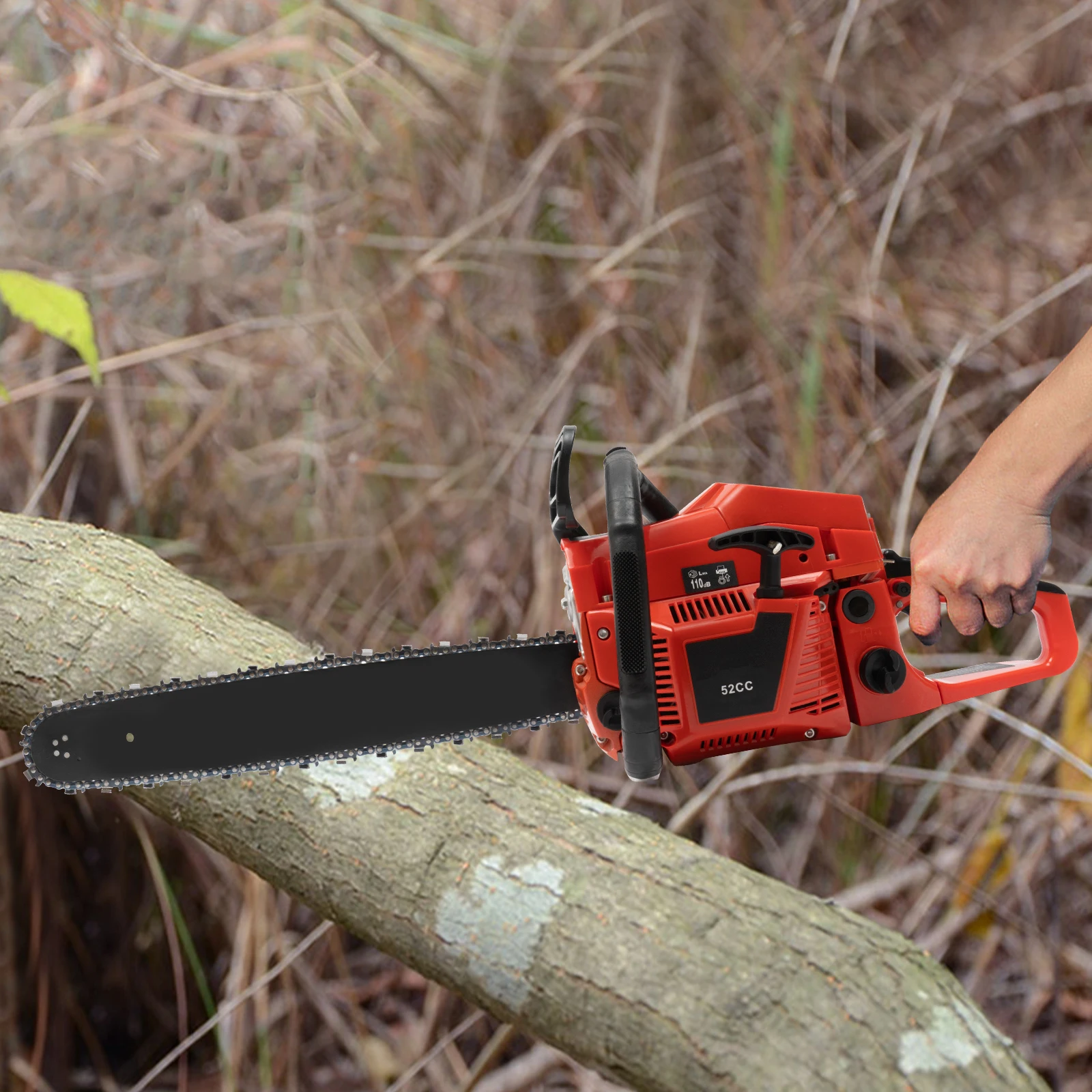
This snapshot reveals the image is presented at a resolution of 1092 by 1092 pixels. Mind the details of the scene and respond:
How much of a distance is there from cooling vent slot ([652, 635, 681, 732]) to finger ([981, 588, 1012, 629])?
1.27 ft

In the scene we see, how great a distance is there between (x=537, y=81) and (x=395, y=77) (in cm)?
33

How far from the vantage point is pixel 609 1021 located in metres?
1.09

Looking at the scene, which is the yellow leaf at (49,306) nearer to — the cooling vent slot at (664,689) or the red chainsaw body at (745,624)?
the red chainsaw body at (745,624)

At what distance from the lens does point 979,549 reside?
117 cm

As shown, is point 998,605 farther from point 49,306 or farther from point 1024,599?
point 49,306

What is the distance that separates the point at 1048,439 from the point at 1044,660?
0.33 metres

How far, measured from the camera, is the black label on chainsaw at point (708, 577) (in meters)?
1.15

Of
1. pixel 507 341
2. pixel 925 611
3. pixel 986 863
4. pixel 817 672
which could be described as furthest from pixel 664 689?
pixel 507 341

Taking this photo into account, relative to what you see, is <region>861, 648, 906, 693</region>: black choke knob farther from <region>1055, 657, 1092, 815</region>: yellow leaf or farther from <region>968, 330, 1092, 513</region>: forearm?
<region>1055, 657, 1092, 815</region>: yellow leaf

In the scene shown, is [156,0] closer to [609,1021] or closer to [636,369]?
[636,369]

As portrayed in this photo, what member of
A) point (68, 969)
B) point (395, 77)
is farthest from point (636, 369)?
point (68, 969)

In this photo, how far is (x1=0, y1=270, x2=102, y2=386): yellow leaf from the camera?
51.3 inches

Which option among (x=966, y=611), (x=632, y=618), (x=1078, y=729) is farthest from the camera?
(x=1078, y=729)

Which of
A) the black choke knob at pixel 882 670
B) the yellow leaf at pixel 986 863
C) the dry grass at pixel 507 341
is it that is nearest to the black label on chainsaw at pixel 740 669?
the black choke knob at pixel 882 670
